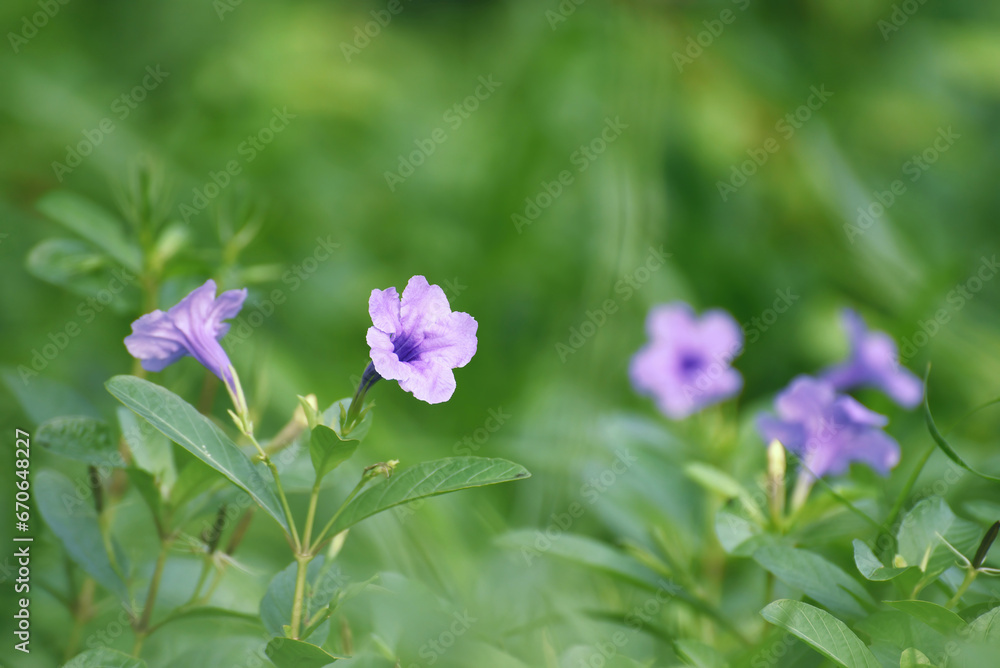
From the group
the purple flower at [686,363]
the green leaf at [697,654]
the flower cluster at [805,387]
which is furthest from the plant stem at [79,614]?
the purple flower at [686,363]

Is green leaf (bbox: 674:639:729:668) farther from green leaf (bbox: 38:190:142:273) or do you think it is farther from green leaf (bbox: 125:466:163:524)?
green leaf (bbox: 38:190:142:273)

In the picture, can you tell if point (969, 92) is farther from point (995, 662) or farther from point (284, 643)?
point (284, 643)

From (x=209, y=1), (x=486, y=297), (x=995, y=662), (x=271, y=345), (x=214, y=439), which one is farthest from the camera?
(x=209, y=1)

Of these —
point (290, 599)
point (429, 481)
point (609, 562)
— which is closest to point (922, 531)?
point (609, 562)

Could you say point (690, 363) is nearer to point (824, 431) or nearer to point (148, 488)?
point (824, 431)

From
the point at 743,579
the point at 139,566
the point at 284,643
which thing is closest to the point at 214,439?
the point at 284,643
